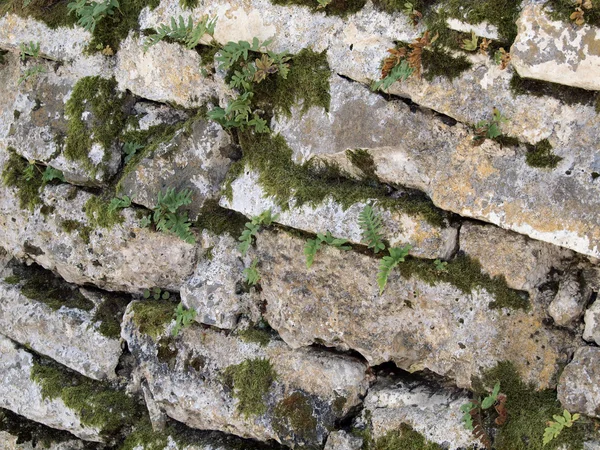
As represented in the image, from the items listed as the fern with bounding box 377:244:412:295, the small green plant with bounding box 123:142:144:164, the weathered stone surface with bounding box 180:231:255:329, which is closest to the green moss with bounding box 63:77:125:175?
the small green plant with bounding box 123:142:144:164

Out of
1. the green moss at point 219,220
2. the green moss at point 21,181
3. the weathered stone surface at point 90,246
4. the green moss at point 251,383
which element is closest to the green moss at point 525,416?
the green moss at point 251,383

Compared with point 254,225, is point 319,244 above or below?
above

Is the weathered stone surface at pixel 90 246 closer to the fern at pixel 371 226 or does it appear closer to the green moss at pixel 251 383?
the green moss at pixel 251 383

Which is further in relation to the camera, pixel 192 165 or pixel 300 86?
pixel 192 165

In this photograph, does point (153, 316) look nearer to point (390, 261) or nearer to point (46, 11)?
point (390, 261)

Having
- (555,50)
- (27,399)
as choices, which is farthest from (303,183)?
(27,399)

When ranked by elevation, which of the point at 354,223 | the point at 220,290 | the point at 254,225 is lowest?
the point at 220,290
